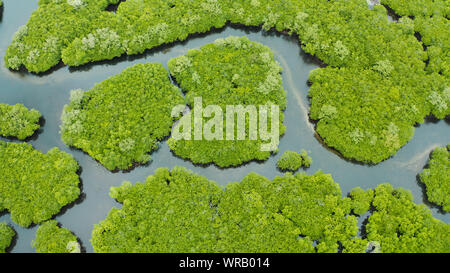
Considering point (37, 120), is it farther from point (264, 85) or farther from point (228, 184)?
Answer: point (264, 85)

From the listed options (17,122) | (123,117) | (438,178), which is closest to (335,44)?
(438,178)

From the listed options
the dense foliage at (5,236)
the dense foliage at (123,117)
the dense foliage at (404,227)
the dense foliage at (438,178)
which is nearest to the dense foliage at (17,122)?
the dense foliage at (123,117)

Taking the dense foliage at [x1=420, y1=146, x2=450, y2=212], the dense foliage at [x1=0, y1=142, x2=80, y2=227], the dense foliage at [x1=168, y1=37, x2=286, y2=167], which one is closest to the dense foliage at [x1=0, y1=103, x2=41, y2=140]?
the dense foliage at [x1=0, y1=142, x2=80, y2=227]

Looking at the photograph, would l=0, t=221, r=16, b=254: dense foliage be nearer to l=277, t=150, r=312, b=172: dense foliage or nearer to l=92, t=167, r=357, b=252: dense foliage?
l=92, t=167, r=357, b=252: dense foliage

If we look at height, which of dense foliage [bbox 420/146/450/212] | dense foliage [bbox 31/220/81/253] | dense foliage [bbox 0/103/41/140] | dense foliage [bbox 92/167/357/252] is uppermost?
dense foliage [bbox 0/103/41/140]

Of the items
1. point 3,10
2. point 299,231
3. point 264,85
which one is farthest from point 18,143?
point 299,231

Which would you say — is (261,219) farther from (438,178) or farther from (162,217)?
(438,178)
